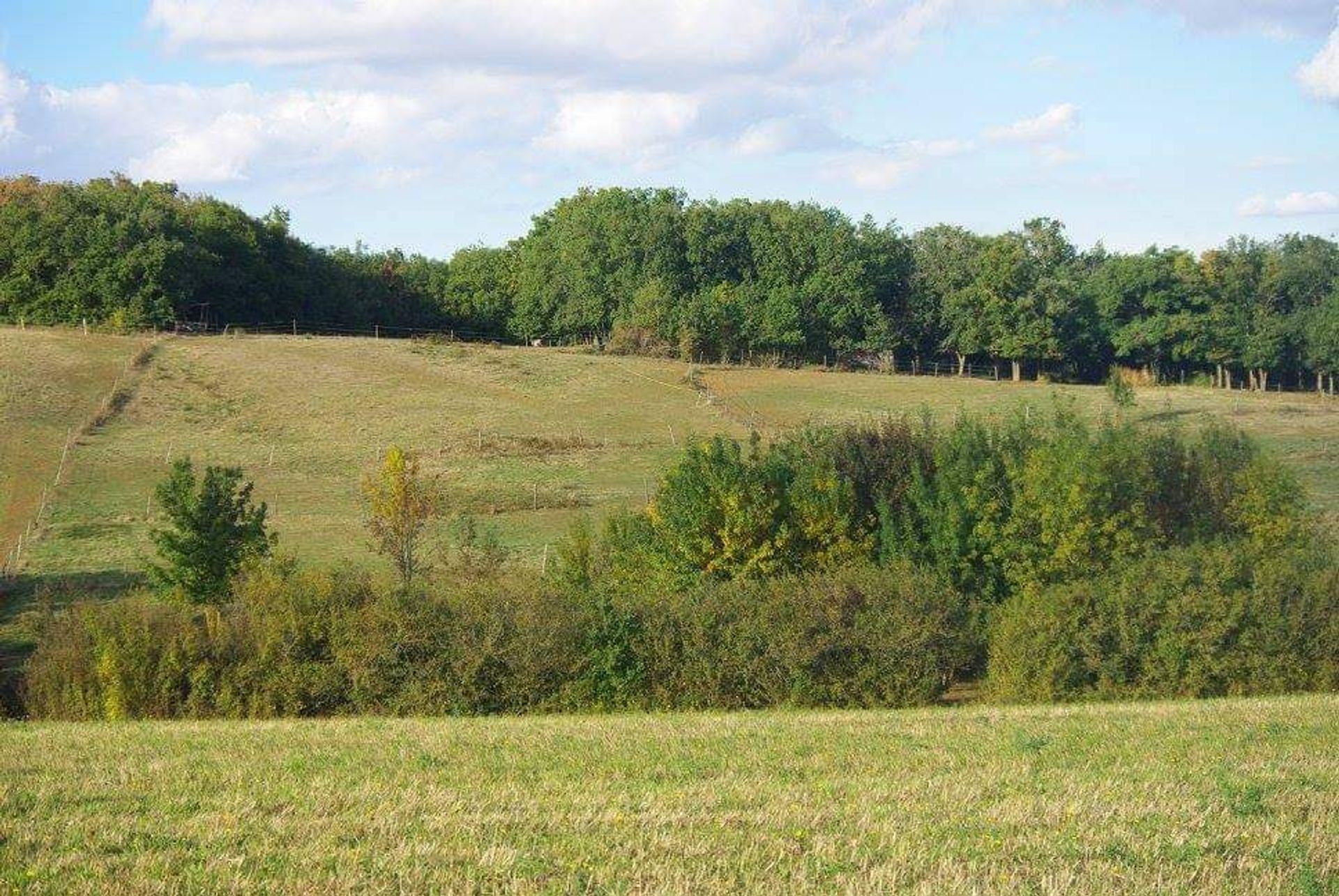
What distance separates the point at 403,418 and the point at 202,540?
3846cm

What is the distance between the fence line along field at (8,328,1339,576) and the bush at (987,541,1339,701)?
1863 centimetres

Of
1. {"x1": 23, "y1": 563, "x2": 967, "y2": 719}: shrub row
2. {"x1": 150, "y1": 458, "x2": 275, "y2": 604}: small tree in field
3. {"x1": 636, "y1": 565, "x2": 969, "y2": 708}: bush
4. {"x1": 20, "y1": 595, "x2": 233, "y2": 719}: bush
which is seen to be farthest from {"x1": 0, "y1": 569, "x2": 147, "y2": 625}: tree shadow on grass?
{"x1": 636, "y1": 565, "x2": 969, "y2": 708}: bush

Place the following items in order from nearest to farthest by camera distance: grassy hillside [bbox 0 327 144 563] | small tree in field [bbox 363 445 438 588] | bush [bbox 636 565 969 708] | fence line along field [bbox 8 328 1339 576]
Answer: bush [bbox 636 565 969 708] < small tree in field [bbox 363 445 438 588] < fence line along field [bbox 8 328 1339 576] < grassy hillside [bbox 0 327 144 563]

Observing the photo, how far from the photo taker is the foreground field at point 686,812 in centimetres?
889

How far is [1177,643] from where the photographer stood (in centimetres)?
2769

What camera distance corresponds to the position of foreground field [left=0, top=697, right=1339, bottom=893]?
29.2 feet

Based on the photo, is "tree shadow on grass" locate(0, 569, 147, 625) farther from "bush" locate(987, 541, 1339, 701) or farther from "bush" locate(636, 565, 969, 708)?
"bush" locate(987, 541, 1339, 701)

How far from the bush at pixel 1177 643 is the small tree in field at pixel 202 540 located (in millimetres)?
21547

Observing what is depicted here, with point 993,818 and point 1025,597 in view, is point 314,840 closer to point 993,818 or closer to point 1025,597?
point 993,818

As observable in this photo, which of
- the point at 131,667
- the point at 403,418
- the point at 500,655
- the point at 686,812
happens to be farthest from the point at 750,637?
the point at 403,418

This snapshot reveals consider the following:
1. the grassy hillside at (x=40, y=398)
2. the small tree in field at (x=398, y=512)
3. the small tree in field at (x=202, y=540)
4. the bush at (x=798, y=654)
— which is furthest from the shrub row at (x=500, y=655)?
the grassy hillside at (x=40, y=398)

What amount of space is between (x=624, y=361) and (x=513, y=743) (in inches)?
3215

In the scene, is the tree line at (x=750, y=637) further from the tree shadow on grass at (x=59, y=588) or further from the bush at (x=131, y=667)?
the tree shadow on grass at (x=59, y=588)

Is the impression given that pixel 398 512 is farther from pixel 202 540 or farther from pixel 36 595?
pixel 36 595
